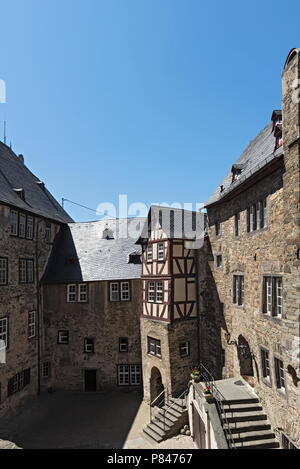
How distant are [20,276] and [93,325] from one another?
6401 mm

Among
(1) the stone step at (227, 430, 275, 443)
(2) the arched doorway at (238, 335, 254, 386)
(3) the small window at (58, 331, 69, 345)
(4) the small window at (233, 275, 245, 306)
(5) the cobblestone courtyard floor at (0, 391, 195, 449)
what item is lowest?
(5) the cobblestone courtyard floor at (0, 391, 195, 449)

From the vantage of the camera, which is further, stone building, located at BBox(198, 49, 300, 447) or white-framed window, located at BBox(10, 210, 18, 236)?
white-framed window, located at BBox(10, 210, 18, 236)

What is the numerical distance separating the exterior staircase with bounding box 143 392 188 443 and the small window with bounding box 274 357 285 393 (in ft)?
22.0

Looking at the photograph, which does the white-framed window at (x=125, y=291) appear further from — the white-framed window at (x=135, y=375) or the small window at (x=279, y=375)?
the small window at (x=279, y=375)

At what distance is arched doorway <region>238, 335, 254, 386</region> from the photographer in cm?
1433

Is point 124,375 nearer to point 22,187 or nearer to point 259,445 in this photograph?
point 259,445

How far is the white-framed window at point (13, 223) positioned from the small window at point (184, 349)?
13116mm

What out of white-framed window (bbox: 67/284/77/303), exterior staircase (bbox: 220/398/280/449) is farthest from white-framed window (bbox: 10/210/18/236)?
exterior staircase (bbox: 220/398/280/449)

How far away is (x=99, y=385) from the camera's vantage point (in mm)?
21125

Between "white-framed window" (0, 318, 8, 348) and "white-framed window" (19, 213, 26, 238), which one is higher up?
"white-framed window" (19, 213, 26, 238)

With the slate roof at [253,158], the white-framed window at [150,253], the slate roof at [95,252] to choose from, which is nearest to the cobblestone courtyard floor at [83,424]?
the slate roof at [95,252]

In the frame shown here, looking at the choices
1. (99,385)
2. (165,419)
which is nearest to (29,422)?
(99,385)

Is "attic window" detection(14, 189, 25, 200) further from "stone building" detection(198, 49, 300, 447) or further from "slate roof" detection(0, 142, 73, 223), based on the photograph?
"stone building" detection(198, 49, 300, 447)
